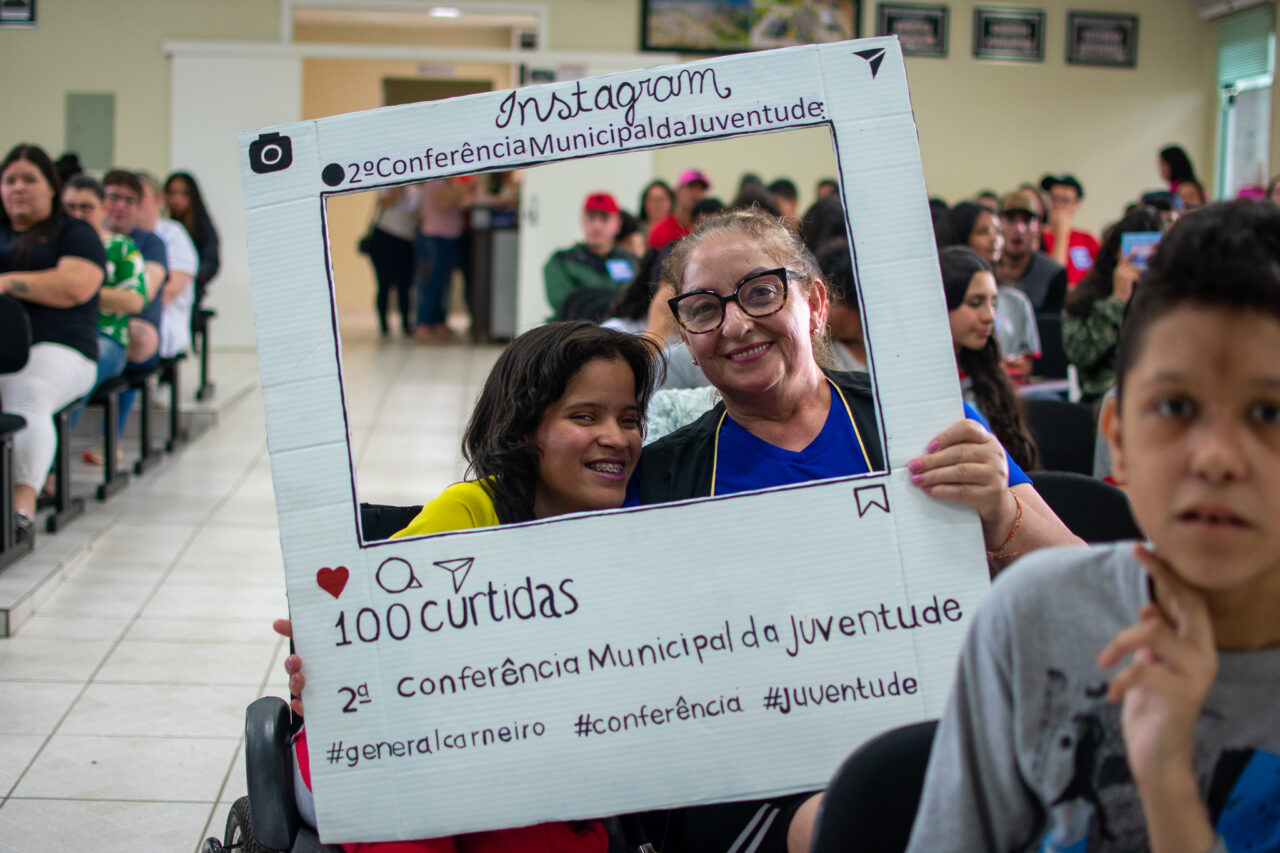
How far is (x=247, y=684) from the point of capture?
303cm

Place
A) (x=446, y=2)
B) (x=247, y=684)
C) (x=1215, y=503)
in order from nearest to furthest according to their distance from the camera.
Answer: (x=1215, y=503) → (x=247, y=684) → (x=446, y=2)

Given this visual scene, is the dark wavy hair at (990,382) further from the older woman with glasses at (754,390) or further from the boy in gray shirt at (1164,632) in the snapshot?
the boy in gray shirt at (1164,632)

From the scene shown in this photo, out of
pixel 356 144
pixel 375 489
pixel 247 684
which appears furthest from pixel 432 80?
pixel 356 144

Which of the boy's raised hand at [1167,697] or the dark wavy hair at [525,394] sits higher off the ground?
the dark wavy hair at [525,394]

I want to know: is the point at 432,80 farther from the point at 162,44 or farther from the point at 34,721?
the point at 34,721

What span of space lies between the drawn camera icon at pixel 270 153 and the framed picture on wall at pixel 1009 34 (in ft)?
32.7

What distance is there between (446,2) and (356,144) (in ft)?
29.4

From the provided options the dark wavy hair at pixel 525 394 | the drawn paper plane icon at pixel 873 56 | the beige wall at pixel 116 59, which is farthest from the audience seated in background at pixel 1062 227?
the beige wall at pixel 116 59

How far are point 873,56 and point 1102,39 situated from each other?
10.3 metres

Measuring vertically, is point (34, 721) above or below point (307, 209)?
below

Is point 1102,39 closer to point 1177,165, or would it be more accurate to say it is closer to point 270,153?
point 1177,165

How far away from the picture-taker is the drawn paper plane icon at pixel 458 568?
122cm

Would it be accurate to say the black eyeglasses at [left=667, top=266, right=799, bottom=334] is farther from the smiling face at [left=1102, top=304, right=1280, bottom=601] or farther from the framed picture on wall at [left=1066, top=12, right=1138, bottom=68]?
the framed picture on wall at [left=1066, top=12, right=1138, bottom=68]

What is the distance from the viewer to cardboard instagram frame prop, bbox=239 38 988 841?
1.21 meters
